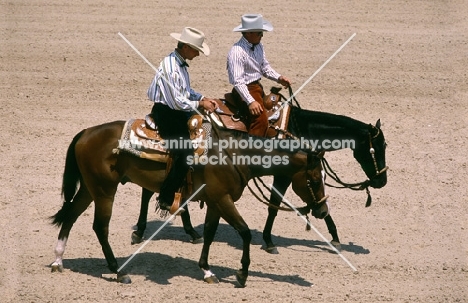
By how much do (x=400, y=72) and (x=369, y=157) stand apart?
231 inches

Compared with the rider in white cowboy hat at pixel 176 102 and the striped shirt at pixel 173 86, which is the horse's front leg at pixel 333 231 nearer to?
the rider in white cowboy hat at pixel 176 102

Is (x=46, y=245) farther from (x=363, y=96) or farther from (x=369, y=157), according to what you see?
(x=363, y=96)

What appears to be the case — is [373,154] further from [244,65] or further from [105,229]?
[105,229]

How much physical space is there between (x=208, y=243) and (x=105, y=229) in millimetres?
1215

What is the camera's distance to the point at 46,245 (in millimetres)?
12438

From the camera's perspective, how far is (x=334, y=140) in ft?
41.5

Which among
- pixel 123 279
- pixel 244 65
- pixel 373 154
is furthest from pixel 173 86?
pixel 373 154

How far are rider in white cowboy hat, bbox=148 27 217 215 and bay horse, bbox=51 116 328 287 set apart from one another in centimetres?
20

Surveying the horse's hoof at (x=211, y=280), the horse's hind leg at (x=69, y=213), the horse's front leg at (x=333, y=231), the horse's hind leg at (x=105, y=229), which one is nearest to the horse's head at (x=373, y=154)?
the horse's front leg at (x=333, y=231)

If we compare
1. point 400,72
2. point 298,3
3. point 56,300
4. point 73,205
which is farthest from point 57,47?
point 56,300

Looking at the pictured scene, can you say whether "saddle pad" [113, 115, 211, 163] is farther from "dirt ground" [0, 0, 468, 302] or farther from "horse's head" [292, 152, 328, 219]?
"dirt ground" [0, 0, 468, 302]

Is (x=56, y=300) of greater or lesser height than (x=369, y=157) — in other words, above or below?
below

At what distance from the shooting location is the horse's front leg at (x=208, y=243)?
38.2 ft

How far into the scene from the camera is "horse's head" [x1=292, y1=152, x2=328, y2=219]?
11281mm
